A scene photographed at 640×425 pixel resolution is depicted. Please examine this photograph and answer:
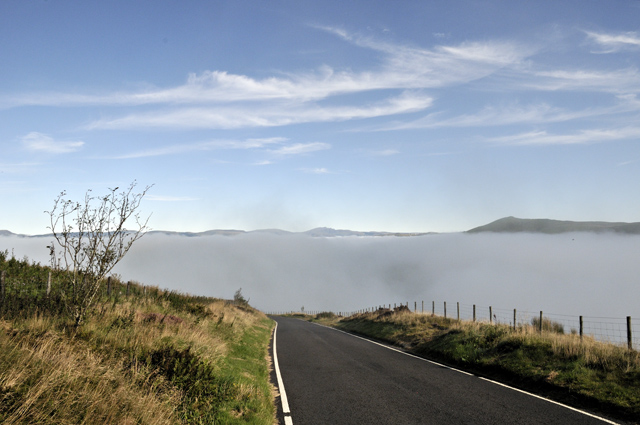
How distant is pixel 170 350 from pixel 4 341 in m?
3.19

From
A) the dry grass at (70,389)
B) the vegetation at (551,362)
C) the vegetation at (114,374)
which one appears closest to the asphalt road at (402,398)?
the vegetation at (114,374)

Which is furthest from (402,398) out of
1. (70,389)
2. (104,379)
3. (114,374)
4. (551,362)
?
(70,389)

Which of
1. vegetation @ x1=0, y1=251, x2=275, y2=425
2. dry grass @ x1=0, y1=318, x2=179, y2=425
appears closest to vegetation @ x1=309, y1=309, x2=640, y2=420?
vegetation @ x1=0, y1=251, x2=275, y2=425

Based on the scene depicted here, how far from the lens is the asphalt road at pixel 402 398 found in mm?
7793

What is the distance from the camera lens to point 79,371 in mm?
5707

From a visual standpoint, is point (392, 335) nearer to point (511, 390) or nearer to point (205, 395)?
point (511, 390)

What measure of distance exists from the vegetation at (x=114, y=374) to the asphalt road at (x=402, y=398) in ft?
3.44

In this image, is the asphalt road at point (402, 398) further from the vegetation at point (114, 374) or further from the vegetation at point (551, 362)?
the vegetation at point (551, 362)

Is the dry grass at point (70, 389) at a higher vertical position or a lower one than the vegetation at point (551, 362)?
higher

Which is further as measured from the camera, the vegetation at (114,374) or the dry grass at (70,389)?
the vegetation at (114,374)

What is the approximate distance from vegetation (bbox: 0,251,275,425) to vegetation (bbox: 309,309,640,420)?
736 cm

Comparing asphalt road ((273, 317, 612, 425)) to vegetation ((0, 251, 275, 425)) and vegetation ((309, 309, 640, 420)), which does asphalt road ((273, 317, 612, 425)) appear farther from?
Answer: vegetation ((309, 309, 640, 420))

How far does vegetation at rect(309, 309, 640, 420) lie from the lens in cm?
951

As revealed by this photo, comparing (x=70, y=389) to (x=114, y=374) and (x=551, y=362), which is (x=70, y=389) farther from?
(x=551, y=362)
